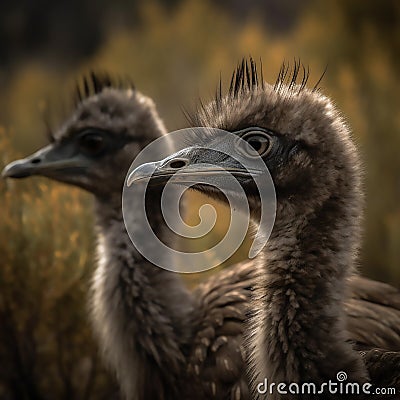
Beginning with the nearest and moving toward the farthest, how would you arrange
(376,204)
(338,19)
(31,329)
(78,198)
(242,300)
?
(242,300) < (31,329) < (78,198) < (376,204) < (338,19)

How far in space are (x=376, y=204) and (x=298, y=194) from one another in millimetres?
4026

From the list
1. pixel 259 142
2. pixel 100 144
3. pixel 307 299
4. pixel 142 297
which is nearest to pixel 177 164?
pixel 259 142

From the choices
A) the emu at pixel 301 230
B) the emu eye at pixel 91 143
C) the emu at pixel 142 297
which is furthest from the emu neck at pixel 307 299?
the emu eye at pixel 91 143

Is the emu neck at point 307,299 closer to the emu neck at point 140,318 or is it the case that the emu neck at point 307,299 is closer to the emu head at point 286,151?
the emu head at point 286,151

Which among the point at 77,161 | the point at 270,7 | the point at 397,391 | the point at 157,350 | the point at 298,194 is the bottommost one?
the point at 397,391

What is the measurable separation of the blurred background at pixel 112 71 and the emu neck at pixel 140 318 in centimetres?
80

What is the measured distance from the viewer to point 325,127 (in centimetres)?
284

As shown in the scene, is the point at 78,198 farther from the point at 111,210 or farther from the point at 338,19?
the point at 338,19

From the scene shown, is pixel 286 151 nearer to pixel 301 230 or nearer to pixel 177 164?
pixel 301 230

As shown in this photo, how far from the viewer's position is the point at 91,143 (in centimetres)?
407

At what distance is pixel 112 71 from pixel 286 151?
6585mm

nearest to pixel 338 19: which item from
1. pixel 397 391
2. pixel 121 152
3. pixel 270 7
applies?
pixel 270 7

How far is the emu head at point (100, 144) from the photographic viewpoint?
4.00m

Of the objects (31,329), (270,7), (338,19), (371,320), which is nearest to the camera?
(371,320)
